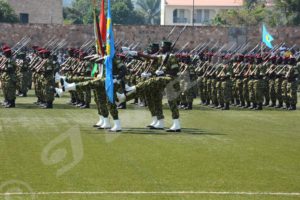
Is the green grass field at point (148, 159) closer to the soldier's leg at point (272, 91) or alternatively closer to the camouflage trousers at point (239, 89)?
the camouflage trousers at point (239, 89)

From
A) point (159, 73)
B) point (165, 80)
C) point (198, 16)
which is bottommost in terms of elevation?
point (198, 16)

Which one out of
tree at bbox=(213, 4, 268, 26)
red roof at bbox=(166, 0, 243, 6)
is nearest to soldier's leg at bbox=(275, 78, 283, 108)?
tree at bbox=(213, 4, 268, 26)

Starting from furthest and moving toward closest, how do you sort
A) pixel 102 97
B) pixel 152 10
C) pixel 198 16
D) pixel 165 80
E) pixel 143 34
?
pixel 152 10, pixel 198 16, pixel 143 34, pixel 102 97, pixel 165 80

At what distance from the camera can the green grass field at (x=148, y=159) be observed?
11.0m

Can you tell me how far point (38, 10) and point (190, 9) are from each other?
40.7 metres

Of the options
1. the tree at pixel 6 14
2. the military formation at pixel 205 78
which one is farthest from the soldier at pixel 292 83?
the tree at pixel 6 14

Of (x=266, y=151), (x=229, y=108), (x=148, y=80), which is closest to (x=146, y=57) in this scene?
(x=148, y=80)

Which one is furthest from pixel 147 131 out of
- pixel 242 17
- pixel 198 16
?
pixel 198 16

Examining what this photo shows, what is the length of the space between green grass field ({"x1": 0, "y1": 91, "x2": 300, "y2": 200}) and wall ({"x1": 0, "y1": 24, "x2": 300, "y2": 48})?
1367 inches

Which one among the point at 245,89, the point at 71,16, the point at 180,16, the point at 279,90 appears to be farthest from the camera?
the point at 180,16

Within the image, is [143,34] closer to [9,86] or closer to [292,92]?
[292,92]

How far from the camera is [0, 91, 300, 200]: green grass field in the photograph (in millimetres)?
10984

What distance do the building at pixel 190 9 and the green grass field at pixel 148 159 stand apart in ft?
341

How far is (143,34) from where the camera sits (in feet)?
187
